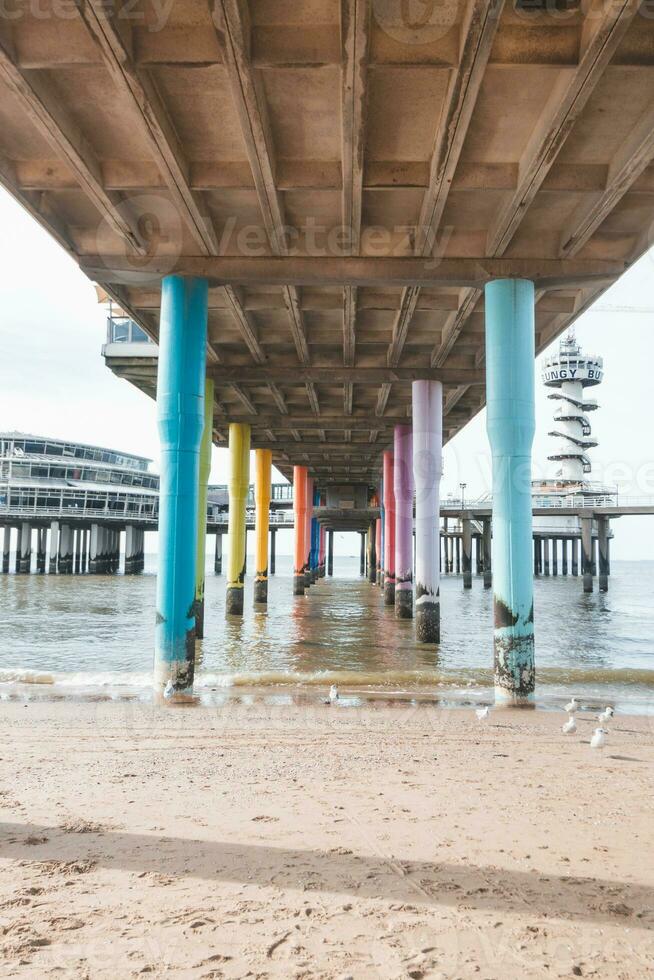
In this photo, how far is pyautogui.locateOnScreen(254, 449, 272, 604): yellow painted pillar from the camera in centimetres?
3184

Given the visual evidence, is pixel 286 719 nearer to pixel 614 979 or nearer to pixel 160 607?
pixel 160 607

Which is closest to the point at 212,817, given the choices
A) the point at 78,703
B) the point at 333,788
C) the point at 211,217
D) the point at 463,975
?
the point at 333,788

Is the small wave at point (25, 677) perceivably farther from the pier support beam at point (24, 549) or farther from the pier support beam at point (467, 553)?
the pier support beam at point (24, 549)

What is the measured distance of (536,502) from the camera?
56.2 metres

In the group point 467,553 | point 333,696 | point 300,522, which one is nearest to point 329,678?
point 333,696

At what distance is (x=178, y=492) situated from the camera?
9883 mm

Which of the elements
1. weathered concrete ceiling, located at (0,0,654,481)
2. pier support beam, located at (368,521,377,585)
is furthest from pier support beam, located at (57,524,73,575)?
weathered concrete ceiling, located at (0,0,654,481)

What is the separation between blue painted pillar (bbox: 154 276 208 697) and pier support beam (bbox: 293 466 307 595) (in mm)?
27864

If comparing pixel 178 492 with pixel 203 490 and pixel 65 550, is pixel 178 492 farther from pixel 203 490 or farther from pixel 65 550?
pixel 65 550

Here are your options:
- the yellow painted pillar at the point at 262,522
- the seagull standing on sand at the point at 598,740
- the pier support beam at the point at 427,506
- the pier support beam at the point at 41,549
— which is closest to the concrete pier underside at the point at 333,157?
the seagull standing on sand at the point at 598,740

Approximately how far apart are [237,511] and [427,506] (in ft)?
30.2

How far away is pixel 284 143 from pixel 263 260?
8.28ft

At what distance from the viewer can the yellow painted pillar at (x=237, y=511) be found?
2475 centimetres

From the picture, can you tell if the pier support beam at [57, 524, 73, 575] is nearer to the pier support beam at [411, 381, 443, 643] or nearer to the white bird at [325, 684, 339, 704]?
the pier support beam at [411, 381, 443, 643]
